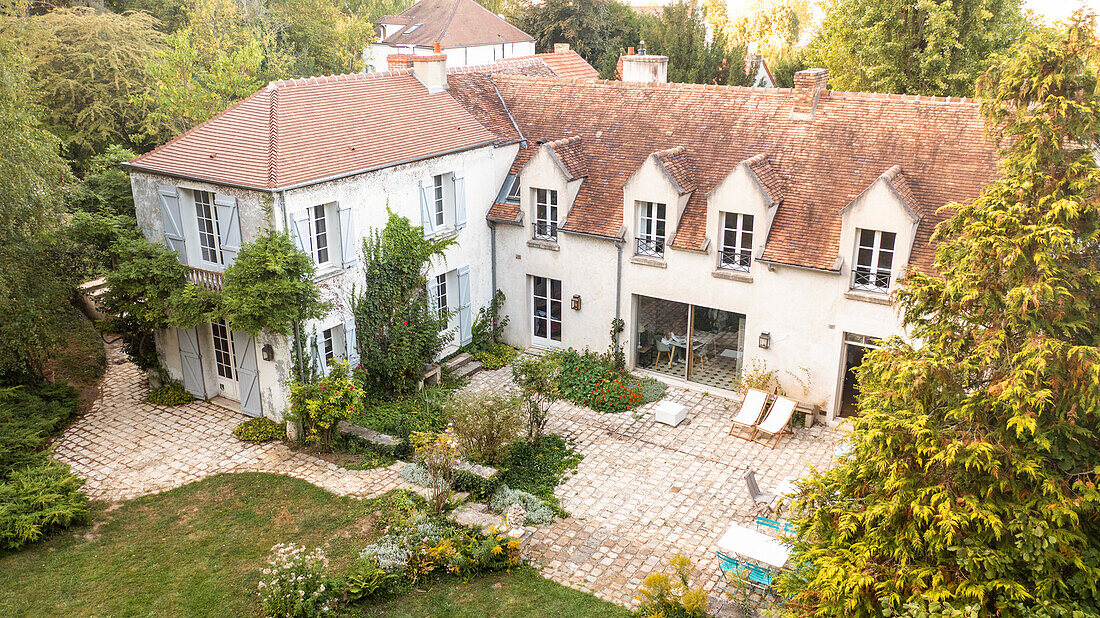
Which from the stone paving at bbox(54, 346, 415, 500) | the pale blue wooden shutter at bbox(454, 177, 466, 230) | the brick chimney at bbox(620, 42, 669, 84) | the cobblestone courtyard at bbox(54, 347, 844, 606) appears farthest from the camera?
the brick chimney at bbox(620, 42, 669, 84)

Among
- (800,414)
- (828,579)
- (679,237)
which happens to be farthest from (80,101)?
(828,579)

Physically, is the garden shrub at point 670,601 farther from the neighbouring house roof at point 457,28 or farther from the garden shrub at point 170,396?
the neighbouring house roof at point 457,28

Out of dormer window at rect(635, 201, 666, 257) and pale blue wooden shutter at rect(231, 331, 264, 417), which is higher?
dormer window at rect(635, 201, 666, 257)

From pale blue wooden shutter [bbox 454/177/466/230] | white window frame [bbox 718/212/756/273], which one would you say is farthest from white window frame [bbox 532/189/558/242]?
white window frame [bbox 718/212/756/273]

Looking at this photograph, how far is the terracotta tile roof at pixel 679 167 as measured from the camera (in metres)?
19.9

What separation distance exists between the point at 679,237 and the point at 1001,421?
37.2 feet

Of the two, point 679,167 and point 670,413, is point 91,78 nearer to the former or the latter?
point 679,167

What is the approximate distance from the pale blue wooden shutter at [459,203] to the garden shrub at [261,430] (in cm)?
704

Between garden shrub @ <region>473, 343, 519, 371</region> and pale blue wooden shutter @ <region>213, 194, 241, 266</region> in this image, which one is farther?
garden shrub @ <region>473, 343, 519, 371</region>

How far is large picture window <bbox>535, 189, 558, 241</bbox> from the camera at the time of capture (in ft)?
72.3

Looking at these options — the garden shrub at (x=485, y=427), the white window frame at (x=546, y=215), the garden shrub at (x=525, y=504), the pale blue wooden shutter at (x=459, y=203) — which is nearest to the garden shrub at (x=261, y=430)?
the garden shrub at (x=485, y=427)

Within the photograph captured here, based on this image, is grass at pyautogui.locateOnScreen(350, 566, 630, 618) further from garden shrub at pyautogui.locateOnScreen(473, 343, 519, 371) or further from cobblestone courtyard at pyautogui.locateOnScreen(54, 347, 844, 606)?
garden shrub at pyautogui.locateOnScreen(473, 343, 519, 371)

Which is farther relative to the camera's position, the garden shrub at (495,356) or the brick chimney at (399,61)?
the brick chimney at (399,61)

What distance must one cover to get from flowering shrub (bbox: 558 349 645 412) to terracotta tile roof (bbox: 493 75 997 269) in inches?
144
